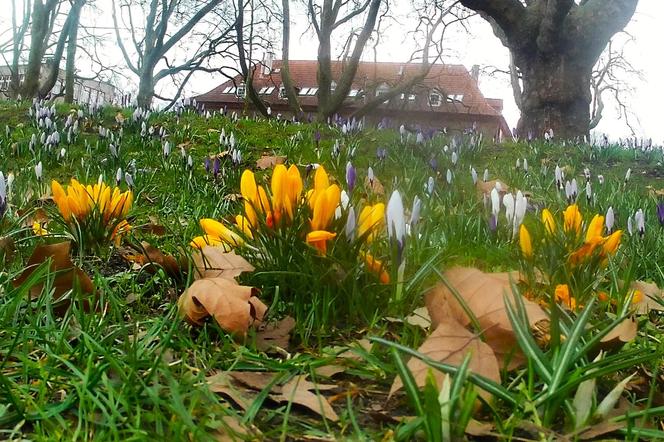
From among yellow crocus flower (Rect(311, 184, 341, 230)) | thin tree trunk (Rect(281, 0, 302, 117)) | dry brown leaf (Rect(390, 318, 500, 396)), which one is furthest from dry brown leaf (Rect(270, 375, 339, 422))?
thin tree trunk (Rect(281, 0, 302, 117))

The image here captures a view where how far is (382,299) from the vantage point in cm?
165

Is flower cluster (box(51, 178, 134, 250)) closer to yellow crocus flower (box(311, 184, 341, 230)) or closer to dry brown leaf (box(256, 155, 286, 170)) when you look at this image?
yellow crocus flower (box(311, 184, 341, 230))

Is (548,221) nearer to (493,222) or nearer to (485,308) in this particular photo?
(493,222)

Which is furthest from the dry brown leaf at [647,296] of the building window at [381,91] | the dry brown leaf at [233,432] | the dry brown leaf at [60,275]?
the building window at [381,91]

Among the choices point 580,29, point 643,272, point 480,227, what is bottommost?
point 643,272

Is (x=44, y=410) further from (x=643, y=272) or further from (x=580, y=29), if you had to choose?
(x=580, y=29)

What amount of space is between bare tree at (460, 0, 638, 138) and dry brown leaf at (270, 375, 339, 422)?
969cm

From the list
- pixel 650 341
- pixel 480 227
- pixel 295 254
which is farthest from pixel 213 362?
pixel 480 227

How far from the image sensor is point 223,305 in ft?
4.77

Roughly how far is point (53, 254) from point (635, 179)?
5.74 metres

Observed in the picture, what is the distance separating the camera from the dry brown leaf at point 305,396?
3.66ft

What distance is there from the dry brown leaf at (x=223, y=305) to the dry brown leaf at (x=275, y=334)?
0.03 m

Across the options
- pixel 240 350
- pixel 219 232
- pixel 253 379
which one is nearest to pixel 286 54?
pixel 219 232

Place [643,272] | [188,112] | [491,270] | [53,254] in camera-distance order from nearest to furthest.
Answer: [53,254] → [491,270] → [643,272] → [188,112]
